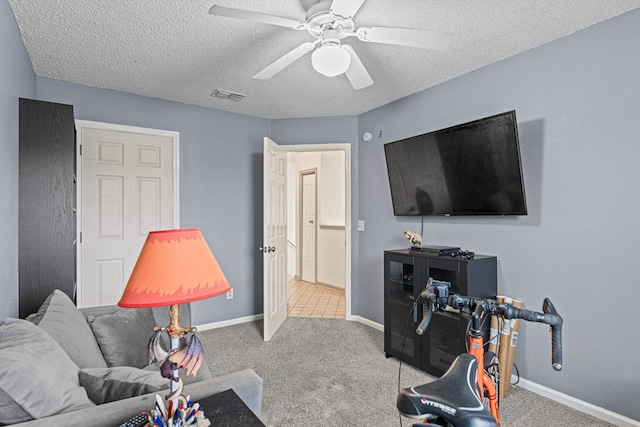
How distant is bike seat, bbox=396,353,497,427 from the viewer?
2.64 ft

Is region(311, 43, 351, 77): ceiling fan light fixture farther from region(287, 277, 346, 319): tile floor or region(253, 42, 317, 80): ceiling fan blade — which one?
region(287, 277, 346, 319): tile floor

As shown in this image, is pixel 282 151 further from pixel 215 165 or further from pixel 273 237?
pixel 273 237

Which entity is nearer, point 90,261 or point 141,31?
point 141,31

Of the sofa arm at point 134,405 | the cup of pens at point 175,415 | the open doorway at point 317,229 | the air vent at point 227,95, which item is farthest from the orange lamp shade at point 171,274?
the open doorway at point 317,229

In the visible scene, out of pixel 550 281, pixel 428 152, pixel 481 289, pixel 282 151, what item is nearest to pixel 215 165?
pixel 282 151

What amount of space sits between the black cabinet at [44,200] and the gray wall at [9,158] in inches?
2.2

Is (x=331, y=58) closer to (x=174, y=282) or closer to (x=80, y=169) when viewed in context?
(x=174, y=282)

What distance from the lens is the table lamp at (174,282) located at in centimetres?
93

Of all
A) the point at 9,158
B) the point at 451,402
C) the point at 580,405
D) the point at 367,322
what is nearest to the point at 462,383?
the point at 451,402

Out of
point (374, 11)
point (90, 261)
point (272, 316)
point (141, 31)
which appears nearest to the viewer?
point (374, 11)

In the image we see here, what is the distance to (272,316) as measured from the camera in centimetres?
359

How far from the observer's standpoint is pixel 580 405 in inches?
87.0

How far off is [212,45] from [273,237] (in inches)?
76.4

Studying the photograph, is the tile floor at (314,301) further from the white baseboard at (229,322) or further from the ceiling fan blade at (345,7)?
the ceiling fan blade at (345,7)
